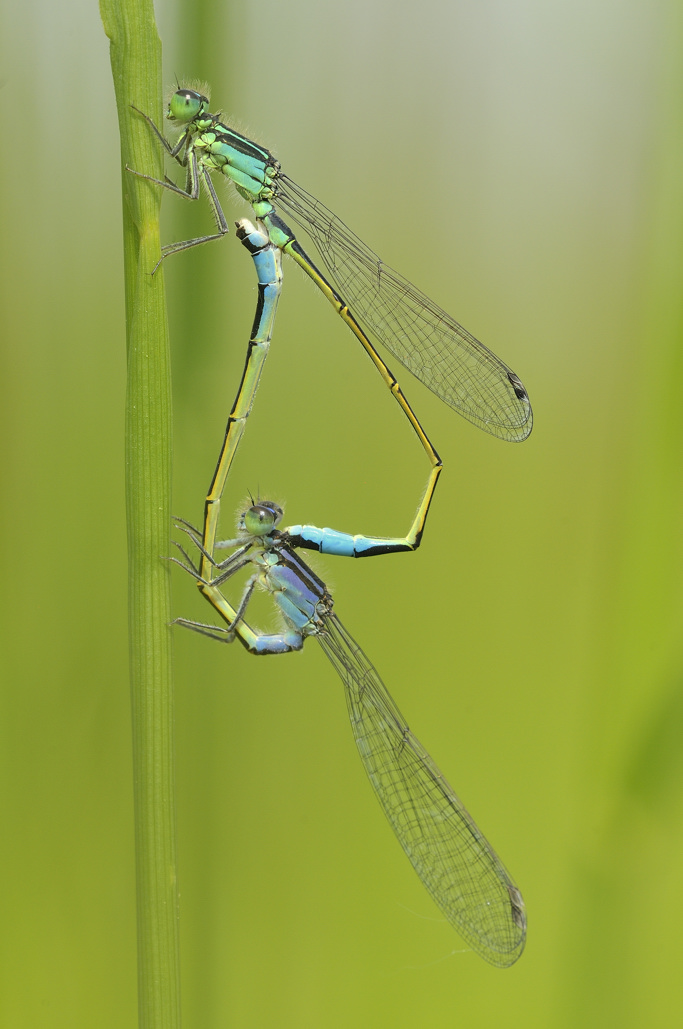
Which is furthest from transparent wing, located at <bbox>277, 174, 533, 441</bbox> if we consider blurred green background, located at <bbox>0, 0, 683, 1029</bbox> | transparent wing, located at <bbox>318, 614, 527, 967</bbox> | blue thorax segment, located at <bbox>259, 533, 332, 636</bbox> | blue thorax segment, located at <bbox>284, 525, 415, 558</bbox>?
transparent wing, located at <bbox>318, 614, 527, 967</bbox>

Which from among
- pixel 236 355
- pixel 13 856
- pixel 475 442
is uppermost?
pixel 236 355

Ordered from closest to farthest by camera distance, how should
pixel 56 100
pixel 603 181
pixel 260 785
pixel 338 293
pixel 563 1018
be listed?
pixel 56 100 → pixel 338 293 → pixel 603 181 → pixel 260 785 → pixel 563 1018

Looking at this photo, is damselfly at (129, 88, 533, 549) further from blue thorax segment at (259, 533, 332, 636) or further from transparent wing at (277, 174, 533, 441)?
blue thorax segment at (259, 533, 332, 636)

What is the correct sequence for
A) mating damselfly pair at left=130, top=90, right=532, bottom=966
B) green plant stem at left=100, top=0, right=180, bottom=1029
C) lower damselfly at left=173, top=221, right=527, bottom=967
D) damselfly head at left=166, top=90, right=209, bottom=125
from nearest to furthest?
green plant stem at left=100, top=0, right=180, bottom=1029 < damselfly head at left=166, top=90, right=209, bottom=125 < mating damselfly pair at left=130, top=90, right=532, bottom=966 < lower damselfly at left=173, top=221, right=527, bottom=967

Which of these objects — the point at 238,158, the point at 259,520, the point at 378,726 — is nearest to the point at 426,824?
the point at 378,726

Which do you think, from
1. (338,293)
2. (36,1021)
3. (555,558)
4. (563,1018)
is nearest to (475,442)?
(555,558)

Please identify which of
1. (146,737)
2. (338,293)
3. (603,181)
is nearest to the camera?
(146,737)

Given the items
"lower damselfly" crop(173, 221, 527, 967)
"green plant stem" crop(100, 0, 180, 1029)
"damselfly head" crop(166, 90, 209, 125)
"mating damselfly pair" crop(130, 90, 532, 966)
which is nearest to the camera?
"green plant stem" crop(100, 0, 180, 1029)

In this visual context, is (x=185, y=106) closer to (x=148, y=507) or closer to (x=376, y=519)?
(x=148, y=507)

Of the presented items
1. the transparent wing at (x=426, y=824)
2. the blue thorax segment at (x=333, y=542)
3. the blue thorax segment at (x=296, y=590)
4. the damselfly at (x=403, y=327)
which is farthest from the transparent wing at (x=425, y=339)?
the transparent wing at (x=426, y=824)

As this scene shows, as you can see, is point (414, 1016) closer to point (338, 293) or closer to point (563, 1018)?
point (563, 1018)
